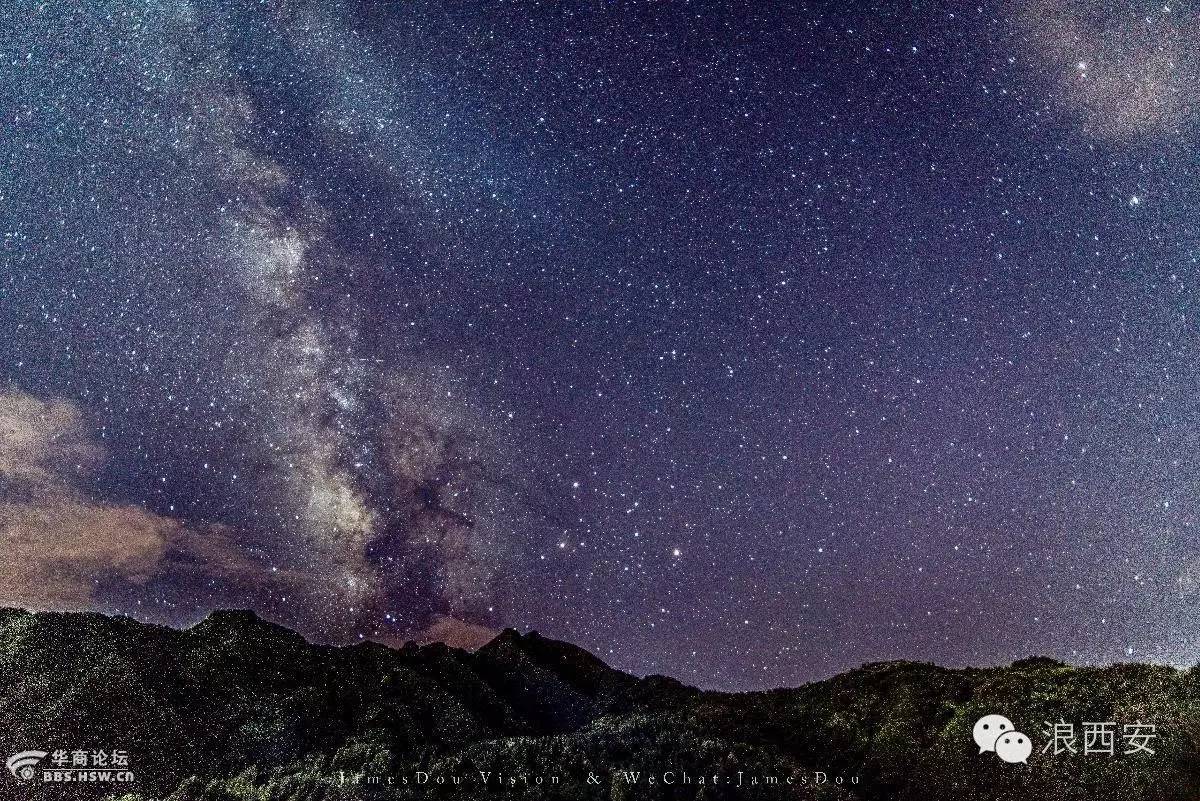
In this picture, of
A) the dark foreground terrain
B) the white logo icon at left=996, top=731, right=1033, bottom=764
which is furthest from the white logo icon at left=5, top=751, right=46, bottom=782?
the white logo icon at left=996, top=731, right=1033, bottom=764

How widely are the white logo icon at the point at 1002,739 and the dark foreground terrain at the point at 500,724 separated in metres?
0.23

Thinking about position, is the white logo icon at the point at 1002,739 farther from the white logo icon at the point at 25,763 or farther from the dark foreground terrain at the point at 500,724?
the white logo icon at the point at 25,763

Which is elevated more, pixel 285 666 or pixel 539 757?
pixel 285 666

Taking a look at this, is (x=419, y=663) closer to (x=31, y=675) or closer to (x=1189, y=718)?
(x=31, y=675)

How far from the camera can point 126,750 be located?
26891 mm

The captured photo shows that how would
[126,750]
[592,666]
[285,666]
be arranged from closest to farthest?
1. [126,750]
2. [285,666]
3. [592,666]

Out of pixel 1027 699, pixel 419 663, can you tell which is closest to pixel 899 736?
pixel 1027 699

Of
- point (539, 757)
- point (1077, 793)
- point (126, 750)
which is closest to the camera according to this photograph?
point (1077, 793)

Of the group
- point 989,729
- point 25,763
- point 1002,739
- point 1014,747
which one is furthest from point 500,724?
point 1014,747

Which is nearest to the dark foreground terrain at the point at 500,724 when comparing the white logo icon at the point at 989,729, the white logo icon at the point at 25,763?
the white logo icon at the point at 25,763

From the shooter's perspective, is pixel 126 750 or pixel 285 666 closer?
pixel 126 750

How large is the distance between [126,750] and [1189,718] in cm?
3032

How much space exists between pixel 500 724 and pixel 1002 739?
16525 mm

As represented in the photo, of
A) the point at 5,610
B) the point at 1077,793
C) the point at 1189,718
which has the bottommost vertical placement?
the point at 1077,793
